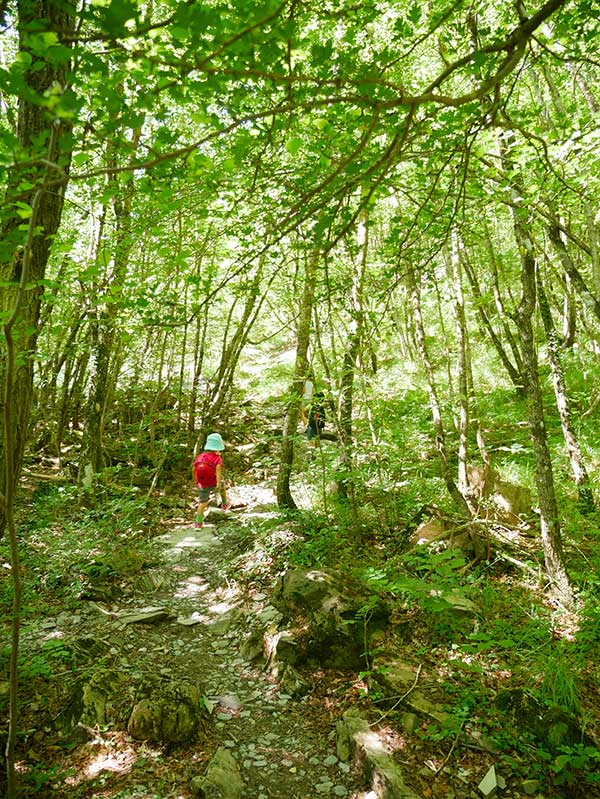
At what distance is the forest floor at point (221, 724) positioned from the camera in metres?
3.27

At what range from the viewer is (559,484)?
7.39m

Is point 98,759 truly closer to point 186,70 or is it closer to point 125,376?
point 186,70

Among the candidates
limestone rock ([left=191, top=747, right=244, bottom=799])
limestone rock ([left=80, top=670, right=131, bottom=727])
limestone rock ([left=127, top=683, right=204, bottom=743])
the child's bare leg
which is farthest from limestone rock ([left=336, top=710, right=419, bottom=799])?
the child's bare leg

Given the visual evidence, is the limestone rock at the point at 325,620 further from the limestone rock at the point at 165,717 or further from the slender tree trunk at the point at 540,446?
the slender tree trunk at the point at 540,446

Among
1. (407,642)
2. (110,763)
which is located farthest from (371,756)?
(110,763)

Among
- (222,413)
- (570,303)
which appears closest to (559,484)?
(570,303)

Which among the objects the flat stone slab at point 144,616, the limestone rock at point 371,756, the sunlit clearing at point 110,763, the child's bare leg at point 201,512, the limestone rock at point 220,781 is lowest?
the limestone rock at point 220,781

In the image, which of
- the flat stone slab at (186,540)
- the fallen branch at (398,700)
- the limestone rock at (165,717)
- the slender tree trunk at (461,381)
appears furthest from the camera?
the flat stone slab at (186,540)

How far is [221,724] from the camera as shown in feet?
13.0

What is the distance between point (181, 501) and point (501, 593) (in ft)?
20.9

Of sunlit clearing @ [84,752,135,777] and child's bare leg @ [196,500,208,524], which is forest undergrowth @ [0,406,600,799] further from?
child's bare leg @ [196,500,208,524]

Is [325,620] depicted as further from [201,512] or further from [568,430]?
[568,430]

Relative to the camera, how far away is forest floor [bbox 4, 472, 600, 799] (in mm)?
3273

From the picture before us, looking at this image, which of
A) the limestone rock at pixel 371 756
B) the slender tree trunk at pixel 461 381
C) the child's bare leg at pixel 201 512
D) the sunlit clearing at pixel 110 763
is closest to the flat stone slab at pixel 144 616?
the sunlit clearing at pixel 110 763
